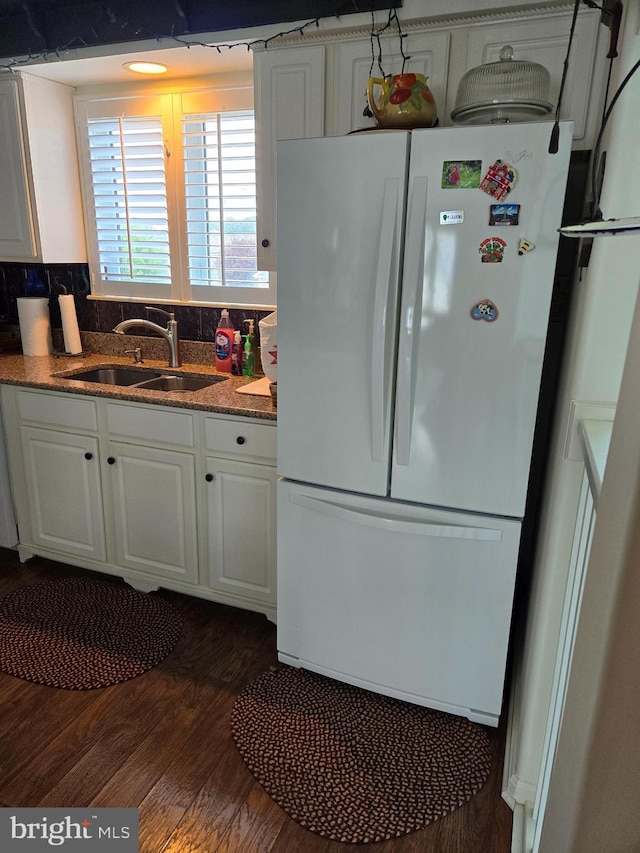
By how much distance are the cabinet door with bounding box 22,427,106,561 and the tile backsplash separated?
75cm

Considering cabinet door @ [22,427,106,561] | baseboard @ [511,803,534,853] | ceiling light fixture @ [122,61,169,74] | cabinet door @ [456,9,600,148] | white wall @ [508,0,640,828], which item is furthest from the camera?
cabinet door @ [22,427,106,561]

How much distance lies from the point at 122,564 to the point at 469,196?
2.04 metres

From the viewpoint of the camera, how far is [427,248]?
162cm

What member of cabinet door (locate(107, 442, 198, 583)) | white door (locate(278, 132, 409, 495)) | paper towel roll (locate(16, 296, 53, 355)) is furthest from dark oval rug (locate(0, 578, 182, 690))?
paper towel roll (locate(16, 296, 53, 355))

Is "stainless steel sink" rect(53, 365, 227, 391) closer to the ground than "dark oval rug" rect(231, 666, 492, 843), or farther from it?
farther from it

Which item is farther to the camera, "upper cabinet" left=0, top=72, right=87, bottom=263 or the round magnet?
"upper cabinet" left=0, top=72, right=87, bottom=263

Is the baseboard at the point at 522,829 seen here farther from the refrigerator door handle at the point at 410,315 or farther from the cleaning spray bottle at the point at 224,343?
the cleaning spray bottle at the point at 224,343

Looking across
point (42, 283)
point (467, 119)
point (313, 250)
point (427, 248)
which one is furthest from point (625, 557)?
point (42, 283)

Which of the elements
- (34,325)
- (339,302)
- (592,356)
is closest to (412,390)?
(339,302)

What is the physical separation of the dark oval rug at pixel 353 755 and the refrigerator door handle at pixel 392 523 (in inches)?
26.0

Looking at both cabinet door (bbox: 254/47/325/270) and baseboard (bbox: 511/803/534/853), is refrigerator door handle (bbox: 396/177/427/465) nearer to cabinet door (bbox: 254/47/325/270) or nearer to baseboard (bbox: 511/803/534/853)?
cabinet door (bbox: 254/47/325/270)

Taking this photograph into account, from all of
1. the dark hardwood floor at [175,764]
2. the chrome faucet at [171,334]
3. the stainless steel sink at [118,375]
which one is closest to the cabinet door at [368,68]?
the chrome faucet at [171,334]

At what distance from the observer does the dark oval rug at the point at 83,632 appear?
6.98 ft
